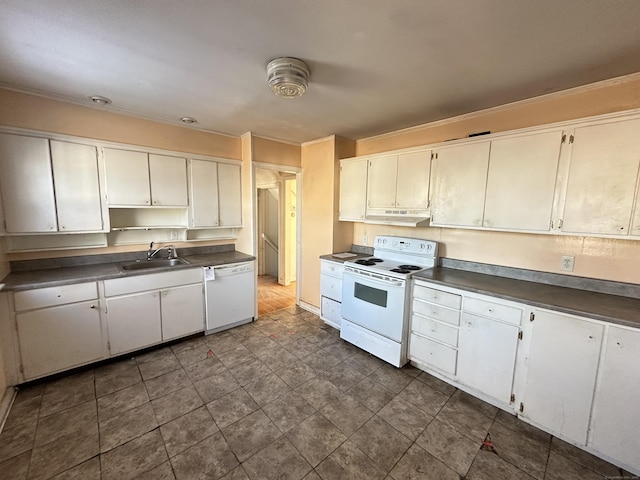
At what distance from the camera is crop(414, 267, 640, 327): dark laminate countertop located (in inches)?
65.9

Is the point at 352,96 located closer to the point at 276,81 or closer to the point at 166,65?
the point at 276,81

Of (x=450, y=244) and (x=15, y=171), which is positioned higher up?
(x=15, y=171)

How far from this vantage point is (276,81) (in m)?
1.81

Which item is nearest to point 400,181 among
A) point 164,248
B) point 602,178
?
point 602,178

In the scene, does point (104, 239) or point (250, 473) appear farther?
point (104, 239)

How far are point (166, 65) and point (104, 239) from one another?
2.08m

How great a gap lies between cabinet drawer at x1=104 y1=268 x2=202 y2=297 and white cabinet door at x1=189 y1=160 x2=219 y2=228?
66cm

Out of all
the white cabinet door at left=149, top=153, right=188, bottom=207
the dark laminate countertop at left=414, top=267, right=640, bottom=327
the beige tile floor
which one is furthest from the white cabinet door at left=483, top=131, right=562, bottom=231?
the white cabinet door at left=149, top=153, right=188, bottom=207

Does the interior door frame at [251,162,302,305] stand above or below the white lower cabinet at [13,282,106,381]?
above

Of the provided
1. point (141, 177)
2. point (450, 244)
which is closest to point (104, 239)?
point (141, 177)

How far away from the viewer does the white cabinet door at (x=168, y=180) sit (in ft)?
9.86

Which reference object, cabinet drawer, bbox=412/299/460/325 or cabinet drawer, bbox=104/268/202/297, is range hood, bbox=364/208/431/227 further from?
cabinet drawer, bbox=104/268/202/297

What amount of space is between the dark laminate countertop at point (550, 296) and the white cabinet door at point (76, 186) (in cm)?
333

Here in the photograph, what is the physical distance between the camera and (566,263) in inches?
86.6
